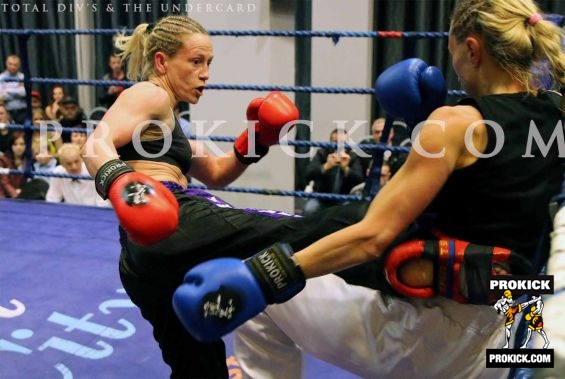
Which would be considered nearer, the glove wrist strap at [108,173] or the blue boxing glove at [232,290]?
the blue boxing glove at [232,290]

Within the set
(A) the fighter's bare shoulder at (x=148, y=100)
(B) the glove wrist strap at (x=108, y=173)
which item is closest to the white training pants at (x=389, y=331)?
(B) the glove wrist strap at (x=108, y=173)

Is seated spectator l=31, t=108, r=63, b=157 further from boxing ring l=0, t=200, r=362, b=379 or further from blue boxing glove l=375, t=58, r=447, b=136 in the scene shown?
blue boxing glove l=375, t=58, r=447, b=136

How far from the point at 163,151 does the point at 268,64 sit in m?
2.18

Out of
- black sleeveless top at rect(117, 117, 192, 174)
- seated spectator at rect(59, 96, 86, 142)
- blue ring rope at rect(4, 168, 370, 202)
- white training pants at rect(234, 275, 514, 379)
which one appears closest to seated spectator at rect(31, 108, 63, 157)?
seated spectator at rect(59, 96, 86, 142)

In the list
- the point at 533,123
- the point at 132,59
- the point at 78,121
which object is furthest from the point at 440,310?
the point at 78,121

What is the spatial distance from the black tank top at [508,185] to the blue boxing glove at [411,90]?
0.44ft

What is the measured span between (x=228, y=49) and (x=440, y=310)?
2.69 metres

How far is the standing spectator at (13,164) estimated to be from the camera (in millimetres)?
3551

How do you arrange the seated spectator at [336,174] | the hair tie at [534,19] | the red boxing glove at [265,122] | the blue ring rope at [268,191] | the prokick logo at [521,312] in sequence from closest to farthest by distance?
the prokick logo at [521,312]
the hair tie at [534,19]
the red boxing glove at [265,122]
the blue ring rope at [268,191]
the seated spectator at [336,174]

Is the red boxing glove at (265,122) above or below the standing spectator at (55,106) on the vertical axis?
above

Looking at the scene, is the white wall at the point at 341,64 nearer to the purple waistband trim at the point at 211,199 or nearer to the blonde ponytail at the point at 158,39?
the blonde ponytail at the point at 158,39

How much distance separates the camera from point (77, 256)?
2.37 m

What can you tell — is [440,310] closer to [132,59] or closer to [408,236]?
[408,236]

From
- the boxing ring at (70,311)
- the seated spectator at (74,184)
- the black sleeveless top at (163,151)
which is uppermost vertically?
the black sleeveless top at (163,151)
